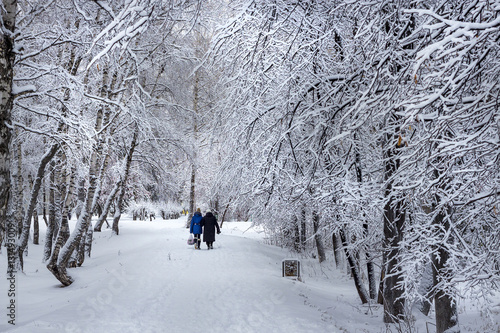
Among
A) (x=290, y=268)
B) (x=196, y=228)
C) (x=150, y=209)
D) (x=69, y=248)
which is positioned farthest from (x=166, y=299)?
(x=150, y=209)

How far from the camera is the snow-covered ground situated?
6629 mm

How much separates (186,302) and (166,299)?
0.48m

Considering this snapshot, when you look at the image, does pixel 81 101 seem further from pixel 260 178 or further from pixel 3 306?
pixel 260 178

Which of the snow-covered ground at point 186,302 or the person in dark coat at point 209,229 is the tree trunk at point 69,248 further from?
the person in dark coat at point 209,229

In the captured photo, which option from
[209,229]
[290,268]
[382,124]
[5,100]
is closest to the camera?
[5,100]

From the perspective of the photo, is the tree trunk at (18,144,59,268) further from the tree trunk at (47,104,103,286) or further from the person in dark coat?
the person in dark coat

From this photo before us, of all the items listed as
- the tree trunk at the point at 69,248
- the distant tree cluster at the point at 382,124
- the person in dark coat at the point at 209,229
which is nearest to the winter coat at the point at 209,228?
the person in dark coat at the point at 209,229

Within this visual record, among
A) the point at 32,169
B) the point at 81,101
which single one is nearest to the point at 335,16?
the point at 81,101

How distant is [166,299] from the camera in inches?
324

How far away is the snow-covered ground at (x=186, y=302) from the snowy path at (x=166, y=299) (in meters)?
0.02

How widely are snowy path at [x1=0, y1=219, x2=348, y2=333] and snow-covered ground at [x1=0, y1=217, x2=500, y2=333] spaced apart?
17 mm

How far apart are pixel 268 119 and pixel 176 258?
783 cm

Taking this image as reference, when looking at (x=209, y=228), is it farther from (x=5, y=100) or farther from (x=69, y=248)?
(x=5, y=100)

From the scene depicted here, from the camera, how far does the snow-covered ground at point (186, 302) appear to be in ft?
21.7
